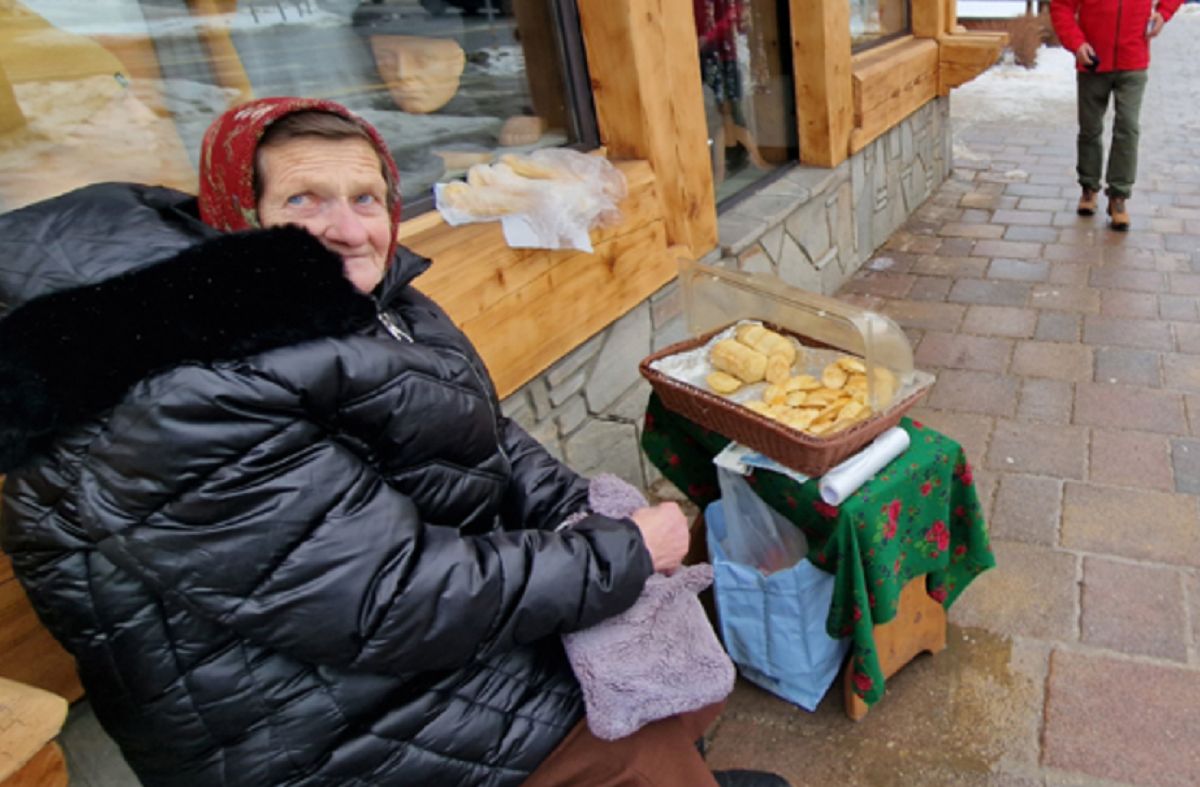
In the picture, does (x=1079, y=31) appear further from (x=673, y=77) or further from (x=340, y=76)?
(x=340, y=76)

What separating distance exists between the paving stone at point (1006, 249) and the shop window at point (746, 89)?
1.51 metres

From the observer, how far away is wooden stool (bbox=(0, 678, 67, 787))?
38.9 inches

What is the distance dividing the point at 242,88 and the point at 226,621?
1745 mm

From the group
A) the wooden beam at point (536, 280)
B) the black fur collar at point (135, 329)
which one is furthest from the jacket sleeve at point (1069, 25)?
the black fur collar at point (135, 329)

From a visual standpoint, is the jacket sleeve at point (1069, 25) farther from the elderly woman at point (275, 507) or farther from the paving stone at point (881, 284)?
the elderly woman at point (275, 507)

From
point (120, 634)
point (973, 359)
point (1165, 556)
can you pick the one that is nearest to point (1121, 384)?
point (973, 359)

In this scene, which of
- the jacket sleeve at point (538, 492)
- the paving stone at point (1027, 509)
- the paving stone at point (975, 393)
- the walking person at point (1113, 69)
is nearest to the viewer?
the jacket sleeve at point (538, 492)

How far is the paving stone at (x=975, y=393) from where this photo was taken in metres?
3.65

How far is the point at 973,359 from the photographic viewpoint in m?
4.09

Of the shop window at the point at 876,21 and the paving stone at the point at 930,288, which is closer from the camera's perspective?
the paving stone at the point at 930,288

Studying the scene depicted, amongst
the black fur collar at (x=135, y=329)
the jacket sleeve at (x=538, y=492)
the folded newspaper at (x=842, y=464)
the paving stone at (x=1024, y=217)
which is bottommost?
the paving stone at (x=1024, y=217)

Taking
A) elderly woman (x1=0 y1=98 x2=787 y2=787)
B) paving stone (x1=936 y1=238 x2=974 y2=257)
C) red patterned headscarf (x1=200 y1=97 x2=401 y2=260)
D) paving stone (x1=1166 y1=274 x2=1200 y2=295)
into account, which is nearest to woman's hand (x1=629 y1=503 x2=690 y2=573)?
elderly woman (x1=0 y1=98 x2=787 y2=787)

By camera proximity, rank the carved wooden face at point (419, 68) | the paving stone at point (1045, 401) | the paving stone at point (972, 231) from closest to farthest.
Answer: the carved wooden face at point (419, 68) → the paving stone at point (1045, 401) → the paving stone at point (972, 231)

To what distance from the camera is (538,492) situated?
67.9 inches
